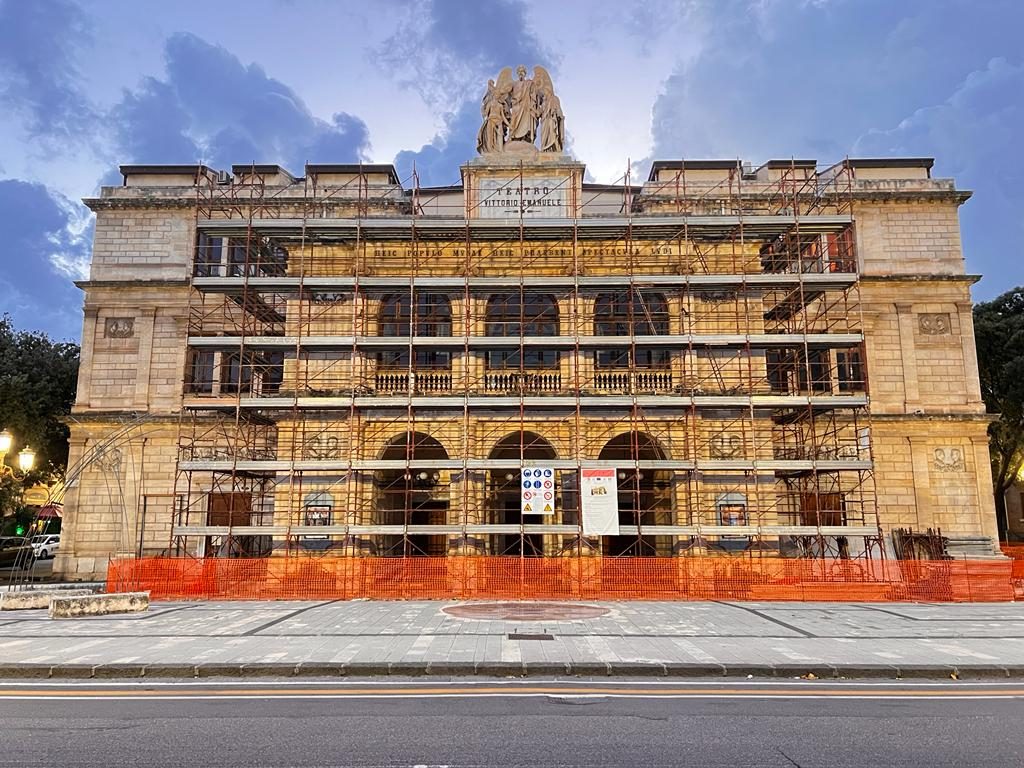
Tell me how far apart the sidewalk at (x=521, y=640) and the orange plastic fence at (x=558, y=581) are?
1.24 m

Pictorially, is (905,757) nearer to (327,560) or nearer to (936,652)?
(936,652)

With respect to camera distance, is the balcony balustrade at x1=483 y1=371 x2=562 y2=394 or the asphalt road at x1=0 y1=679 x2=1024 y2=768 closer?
the asphalt road at x1=0 y1=679 x2=1024 y2=768

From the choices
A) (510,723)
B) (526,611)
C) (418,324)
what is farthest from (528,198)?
(510,723)

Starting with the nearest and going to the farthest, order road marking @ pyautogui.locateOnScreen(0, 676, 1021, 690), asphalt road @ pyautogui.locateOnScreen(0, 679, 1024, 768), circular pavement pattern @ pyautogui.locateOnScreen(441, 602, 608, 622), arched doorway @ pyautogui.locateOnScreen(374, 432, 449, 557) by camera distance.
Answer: asphalt road @ pyautogui.locateOnScreen(0, 679, 1024, 768) < road marking @ pyautogui.locateOnScreen(0, 676, 1021, 690) < circular pavement pattern @ pyautogui.locateOnScreen(441, 602, 608, 622) < arched doorway @ pyautogui.locateOnScreen(374, 432, 449, 557)

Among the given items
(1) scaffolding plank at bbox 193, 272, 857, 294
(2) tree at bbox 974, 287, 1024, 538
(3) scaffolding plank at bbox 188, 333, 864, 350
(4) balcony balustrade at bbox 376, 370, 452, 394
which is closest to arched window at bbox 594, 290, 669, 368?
(1) scaffolding plank at bbox 193, 272, 857, 294

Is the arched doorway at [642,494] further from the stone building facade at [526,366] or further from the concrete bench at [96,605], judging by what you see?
the concrete bench at [96,605]

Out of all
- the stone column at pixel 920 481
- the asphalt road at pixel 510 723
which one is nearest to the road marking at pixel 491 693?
the asphalt road at pixel 510 723

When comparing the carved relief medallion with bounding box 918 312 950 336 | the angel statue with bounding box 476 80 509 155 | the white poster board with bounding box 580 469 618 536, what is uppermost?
the angel statue with bounding box 476 80 509 155

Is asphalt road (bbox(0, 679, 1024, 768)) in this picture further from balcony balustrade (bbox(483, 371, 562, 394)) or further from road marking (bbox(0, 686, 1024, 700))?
balcony balustrade (bbox(483, 371, 562, 394))

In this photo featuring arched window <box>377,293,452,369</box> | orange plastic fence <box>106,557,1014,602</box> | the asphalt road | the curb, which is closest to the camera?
the asphalt road

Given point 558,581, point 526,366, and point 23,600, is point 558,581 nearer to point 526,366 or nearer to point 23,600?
point 526,366

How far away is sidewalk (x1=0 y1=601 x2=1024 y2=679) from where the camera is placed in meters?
11.5

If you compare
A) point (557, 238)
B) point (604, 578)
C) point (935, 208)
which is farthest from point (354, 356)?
point (935, 208)

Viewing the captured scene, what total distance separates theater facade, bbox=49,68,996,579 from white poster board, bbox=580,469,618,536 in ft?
0.24
